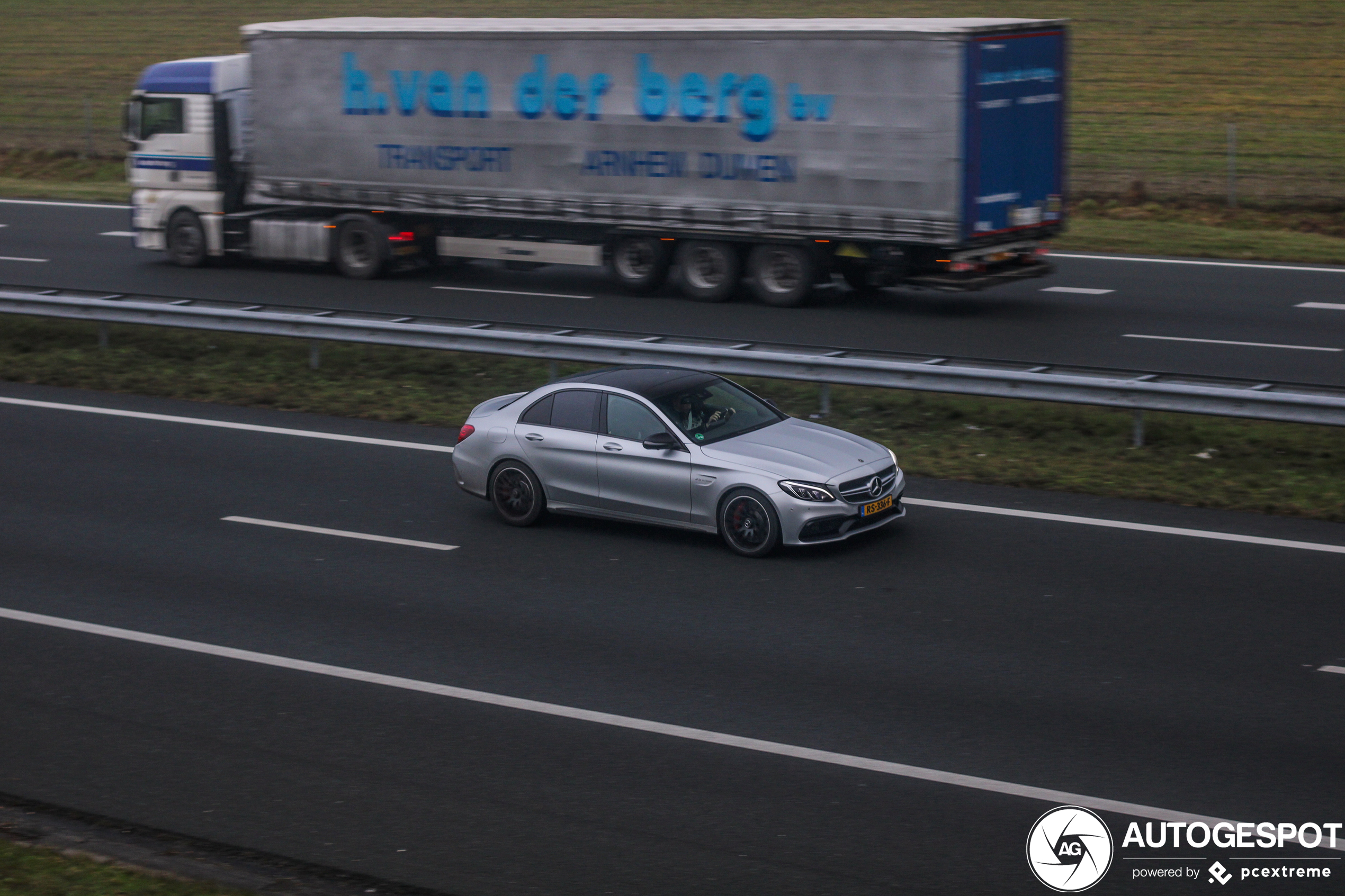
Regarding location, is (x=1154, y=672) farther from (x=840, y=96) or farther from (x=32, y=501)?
(x=840, y=96)

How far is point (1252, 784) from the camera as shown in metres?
7.51

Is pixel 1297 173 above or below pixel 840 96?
below

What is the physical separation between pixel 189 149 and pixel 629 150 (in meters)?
8.32

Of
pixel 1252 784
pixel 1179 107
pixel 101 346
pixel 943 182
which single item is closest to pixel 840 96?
pixel 943 182

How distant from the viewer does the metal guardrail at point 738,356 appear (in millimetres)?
13664

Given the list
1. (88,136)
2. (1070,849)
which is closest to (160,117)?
(88,136)

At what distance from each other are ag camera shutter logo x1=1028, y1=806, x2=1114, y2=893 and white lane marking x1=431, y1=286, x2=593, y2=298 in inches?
629

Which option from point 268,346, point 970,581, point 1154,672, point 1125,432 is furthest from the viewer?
point 268,346

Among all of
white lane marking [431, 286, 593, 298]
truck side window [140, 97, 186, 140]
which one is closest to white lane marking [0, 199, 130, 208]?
truck side window [140, 97, 186, 140]

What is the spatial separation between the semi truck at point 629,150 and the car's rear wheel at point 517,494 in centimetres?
915

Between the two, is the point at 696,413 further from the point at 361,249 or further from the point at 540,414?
the point at 361,249

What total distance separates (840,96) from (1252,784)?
1428 cm

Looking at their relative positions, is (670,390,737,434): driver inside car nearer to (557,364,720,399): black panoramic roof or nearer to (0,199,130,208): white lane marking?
(557,364,720,399): black panoramic roof

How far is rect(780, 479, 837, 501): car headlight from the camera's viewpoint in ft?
36.7
